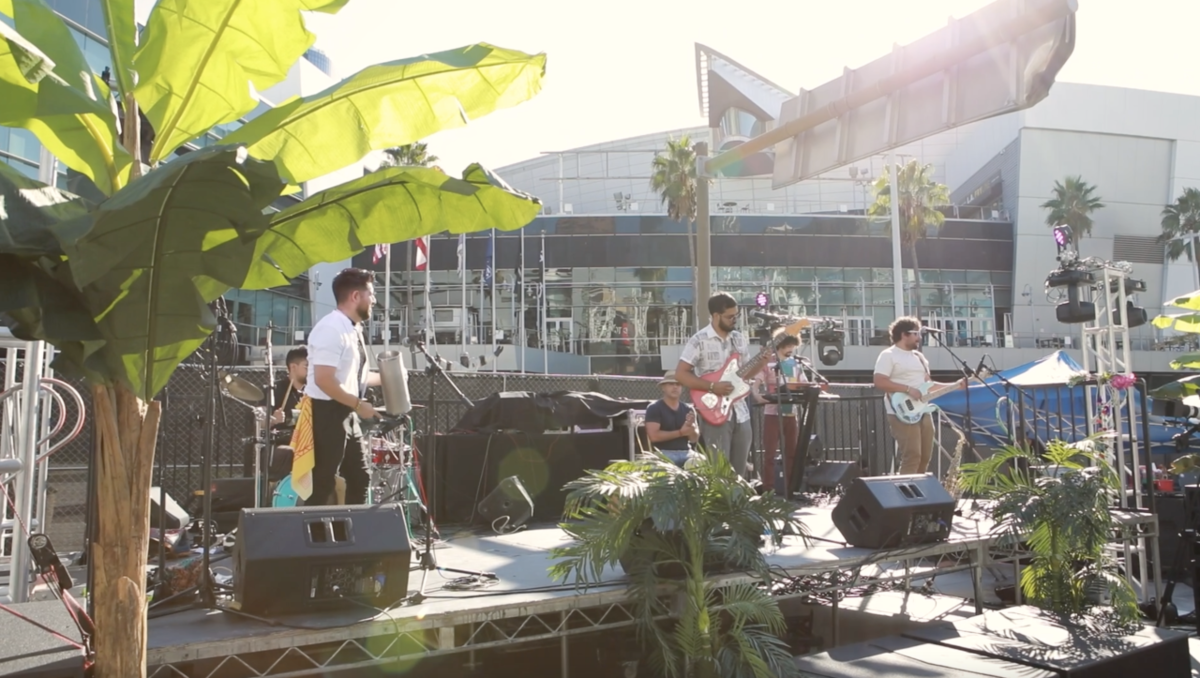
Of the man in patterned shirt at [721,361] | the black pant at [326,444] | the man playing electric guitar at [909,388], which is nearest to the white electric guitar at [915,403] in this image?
the man playing electric guitar at [909,388]

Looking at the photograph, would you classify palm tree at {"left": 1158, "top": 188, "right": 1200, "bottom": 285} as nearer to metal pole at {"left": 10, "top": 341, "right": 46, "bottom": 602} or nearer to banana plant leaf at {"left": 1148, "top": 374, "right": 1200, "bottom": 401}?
banana plant leaf at {"left": 1148, "top": 374, "right": 1200, "bottom": 401}

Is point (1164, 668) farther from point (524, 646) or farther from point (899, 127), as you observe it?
point (899, 127)

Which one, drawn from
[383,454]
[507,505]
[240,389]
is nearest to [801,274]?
[507,505]

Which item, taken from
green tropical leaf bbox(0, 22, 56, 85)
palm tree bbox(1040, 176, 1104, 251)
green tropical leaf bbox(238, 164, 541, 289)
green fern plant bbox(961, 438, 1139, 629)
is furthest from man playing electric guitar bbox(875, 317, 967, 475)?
palm tree bbox(1040, 176, 1104, 251)

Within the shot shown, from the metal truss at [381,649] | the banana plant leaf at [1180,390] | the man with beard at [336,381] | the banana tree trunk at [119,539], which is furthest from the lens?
the banana plant leaf at [1180,390]

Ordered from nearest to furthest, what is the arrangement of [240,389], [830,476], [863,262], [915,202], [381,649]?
1. [381,649]
2. [240,389]
3. [830,476]
4. [915,202]
5. [863,262]

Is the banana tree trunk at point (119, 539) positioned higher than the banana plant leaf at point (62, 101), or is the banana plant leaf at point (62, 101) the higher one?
the banana plant leaf at point (62, 101)

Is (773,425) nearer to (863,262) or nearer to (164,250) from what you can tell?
(164,250)

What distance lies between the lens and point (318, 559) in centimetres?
384

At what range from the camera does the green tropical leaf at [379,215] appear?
10.4 ft

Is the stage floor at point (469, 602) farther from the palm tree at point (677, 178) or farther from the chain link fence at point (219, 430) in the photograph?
the palm tree at point (677, 178)

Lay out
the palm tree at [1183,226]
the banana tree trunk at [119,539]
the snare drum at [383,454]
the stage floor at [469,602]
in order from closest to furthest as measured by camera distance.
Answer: the banana tree trunk at [119,539]
the stage floor at [469,602]
the snare drum at [383,454]
the palm tree at [1183,226]

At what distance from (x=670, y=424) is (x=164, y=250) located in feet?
21.2

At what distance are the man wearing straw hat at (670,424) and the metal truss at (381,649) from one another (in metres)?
3.49
